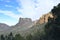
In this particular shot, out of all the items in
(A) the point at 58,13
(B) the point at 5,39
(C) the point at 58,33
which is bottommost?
(B) the point at 5,39

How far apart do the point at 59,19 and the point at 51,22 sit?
2.57 m

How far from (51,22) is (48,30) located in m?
1.92

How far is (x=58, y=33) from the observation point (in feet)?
149

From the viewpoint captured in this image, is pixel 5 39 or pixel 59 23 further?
pixel 5 39

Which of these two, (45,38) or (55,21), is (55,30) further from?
(45,38)

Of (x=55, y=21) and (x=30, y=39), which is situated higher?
(x=55, y=21)

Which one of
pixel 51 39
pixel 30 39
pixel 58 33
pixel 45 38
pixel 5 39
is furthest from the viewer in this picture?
pixel 5 39

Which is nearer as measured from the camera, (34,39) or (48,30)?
(48,30)

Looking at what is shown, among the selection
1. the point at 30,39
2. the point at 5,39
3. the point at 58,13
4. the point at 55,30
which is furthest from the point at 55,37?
the point at 5,39

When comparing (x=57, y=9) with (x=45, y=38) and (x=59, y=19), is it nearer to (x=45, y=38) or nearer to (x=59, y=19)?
(x=59, y=19)

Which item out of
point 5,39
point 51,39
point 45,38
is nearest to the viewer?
point 51,39

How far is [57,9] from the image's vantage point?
49500 millimetres

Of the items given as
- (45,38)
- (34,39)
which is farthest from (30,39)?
(45,38)

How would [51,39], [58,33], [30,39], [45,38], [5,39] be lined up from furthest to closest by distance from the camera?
[5,39] → [30,39] → [45,38] → [51,39] → [58,33]
